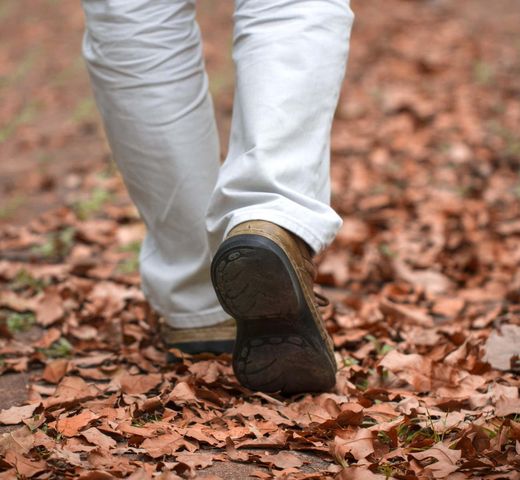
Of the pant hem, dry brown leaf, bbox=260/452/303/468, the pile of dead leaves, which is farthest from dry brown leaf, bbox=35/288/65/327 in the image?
dry brown leaf, bbox=260/452/303/468

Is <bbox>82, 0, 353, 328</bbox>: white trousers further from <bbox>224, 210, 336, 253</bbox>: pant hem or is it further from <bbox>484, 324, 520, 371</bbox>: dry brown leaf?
<bbox>484, 324, 520, 371</bbox>: dry brown leaf

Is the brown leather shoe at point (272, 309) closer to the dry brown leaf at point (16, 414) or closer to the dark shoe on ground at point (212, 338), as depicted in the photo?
the dark shoe on ground at point (212, 338)

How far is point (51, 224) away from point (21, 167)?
1.54m

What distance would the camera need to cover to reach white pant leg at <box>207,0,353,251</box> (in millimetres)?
1611

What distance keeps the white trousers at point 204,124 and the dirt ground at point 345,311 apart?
0.30 m

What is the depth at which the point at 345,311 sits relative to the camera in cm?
266

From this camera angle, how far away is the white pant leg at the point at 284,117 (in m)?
1.61

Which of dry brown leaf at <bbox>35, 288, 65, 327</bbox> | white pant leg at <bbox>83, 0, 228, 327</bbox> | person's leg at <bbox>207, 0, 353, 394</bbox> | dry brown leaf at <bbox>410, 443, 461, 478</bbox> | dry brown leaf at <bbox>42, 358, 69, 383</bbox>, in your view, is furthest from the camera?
dry brown leaf at <bbox>35, 288, 65, 327</bbox>

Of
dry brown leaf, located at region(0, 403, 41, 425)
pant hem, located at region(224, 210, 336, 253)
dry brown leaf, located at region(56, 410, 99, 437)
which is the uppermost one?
pant hem, located at region(224, 210, 336, 253)

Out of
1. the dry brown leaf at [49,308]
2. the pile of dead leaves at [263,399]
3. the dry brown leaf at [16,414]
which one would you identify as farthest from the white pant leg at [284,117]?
the dry brown leaf at [49,308]

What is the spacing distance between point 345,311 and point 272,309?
3.52 feet

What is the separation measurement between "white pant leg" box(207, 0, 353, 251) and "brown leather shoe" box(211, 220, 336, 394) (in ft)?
0.18

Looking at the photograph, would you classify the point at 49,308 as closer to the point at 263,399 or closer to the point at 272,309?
the point at 263,399

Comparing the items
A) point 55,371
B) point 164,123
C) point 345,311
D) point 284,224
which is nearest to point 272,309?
point 284,224
